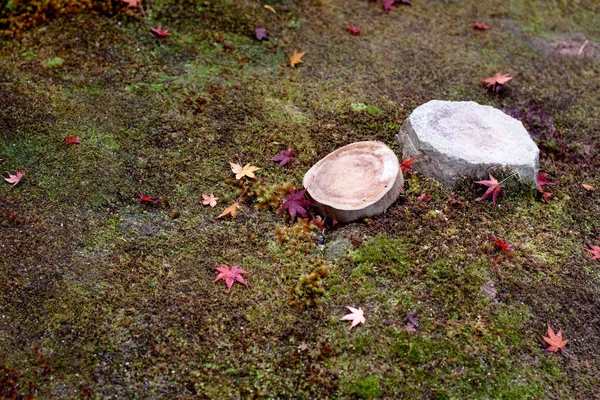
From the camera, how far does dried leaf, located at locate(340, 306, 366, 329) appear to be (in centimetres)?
363

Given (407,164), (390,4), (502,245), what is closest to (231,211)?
(407,164)

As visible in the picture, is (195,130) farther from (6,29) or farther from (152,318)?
(6,29)

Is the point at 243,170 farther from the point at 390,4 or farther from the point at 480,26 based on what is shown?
the point at 480,26

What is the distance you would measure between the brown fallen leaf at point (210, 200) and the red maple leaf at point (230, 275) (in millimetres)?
676

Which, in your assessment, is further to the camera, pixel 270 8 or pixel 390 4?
pixel 390 4

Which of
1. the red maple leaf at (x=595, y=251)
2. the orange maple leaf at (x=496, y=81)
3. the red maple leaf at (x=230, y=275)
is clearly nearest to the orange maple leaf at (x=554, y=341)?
the red maple leaf at (x=595, y=251)

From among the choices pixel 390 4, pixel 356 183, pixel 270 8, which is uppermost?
pixel 270 8

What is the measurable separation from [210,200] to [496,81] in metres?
3.35

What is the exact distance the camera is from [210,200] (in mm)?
4453

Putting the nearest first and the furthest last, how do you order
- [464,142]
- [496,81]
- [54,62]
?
[464,142] < [54,62] < [496,81]

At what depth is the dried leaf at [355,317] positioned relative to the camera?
3627 millimetres

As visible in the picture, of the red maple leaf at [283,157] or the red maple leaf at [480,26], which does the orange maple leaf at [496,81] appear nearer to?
the red maple leaf at [480,26]

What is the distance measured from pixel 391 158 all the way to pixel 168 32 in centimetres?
308

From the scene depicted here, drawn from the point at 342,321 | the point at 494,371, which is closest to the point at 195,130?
the point at 342,321
